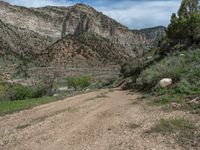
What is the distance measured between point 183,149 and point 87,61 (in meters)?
139

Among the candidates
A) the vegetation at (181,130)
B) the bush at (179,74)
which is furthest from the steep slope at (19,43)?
the vegetation at (181,130)

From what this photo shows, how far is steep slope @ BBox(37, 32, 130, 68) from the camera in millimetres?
147750

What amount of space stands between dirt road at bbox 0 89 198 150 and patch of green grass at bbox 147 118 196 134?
310 millimetres

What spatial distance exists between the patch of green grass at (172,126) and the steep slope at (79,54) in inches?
5191

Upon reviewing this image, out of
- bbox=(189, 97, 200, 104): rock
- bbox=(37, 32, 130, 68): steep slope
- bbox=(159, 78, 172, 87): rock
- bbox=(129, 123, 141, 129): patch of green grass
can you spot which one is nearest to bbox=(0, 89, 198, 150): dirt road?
bbox=(129, 123, 141, 129): patch of green grass

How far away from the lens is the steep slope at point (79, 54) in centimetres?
14775

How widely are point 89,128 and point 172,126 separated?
2561 millimetres

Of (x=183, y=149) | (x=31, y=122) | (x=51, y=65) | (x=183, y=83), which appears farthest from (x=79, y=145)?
(x=51, y=65)

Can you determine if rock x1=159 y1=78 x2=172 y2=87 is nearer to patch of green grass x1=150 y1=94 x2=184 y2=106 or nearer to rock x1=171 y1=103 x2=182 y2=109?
patch of green grass x1=150 y1=94 x2=184 y2=106

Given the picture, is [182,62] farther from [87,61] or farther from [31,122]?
[87,61]

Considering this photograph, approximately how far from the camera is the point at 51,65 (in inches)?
5773

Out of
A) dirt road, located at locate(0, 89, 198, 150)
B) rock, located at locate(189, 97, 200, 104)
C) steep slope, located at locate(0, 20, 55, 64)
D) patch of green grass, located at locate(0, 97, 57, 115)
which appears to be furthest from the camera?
steep slope, located at locate(0, 20, 55, 64)

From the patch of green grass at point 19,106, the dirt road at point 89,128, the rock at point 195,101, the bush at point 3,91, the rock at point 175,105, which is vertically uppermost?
the rock at point 195,101

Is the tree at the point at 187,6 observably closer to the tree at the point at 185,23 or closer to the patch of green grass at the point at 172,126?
the tree at the point at 185,23
